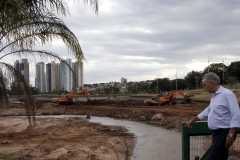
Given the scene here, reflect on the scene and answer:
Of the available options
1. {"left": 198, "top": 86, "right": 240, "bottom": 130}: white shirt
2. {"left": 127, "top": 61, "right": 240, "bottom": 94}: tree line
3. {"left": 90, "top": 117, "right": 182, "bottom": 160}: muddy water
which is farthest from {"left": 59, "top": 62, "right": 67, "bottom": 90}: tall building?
{"left": 127, "top": 61, "right": 240, "bottom": 94}: tree line

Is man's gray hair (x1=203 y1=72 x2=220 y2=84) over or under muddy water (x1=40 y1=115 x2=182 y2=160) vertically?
over

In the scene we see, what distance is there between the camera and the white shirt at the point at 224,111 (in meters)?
4.12

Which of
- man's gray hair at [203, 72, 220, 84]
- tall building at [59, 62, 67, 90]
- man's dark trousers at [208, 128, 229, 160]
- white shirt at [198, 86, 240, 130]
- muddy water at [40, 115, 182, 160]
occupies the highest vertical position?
tall building at [59, 62, 67, 90]

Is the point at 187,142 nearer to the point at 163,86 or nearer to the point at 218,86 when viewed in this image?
the point at 218,86

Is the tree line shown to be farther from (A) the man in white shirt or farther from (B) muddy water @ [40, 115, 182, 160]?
(A) the man in white shirt

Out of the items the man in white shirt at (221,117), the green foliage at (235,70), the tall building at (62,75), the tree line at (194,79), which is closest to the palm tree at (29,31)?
the tall building at (62,75)

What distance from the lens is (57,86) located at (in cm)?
859

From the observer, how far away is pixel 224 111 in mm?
4238

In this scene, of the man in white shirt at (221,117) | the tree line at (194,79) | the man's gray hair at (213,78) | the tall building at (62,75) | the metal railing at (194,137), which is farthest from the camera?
the tree line at (194,79)

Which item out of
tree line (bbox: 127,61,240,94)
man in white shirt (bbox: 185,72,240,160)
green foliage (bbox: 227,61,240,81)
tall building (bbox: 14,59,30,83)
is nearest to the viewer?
man in white shirt (bbox: 185,72,240,160)

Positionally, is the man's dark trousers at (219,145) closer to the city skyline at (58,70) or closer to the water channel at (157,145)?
the city skyline at (58,70)

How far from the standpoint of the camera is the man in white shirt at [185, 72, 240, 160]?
13.5 ft

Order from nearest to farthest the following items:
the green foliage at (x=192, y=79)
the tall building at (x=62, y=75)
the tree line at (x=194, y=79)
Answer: the tall building at (x=62, y=75), the tree line at (x=194, y=79), the green foliage at (x=192, y=79)

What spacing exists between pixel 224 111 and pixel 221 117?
95mm
